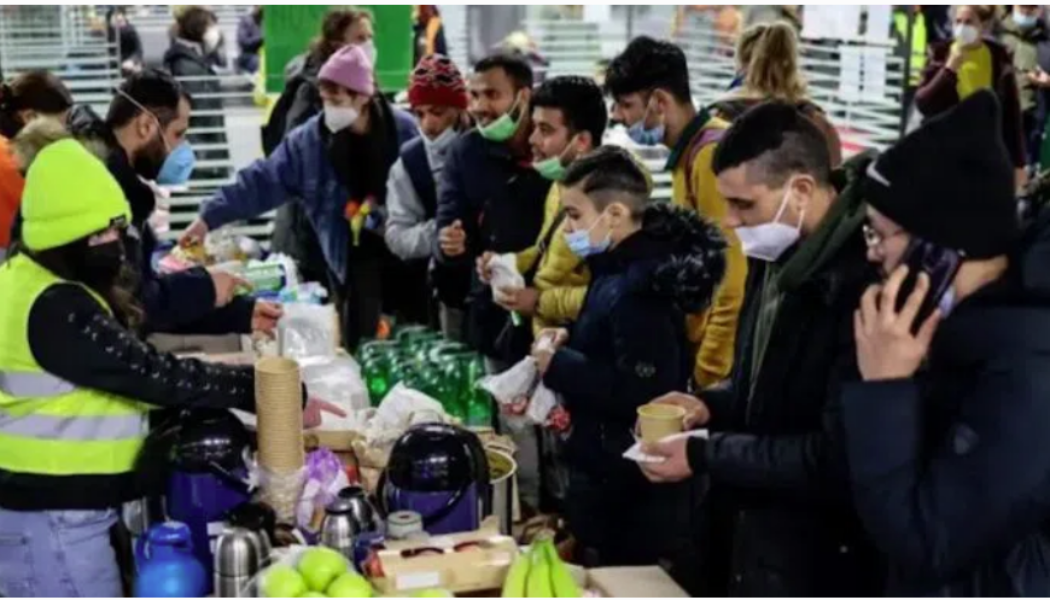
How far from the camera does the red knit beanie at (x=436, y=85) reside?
4.88 metres

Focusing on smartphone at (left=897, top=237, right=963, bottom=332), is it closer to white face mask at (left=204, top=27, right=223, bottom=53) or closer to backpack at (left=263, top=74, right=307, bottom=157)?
backpack at (left=263, top=74, right=307, bottom=157)

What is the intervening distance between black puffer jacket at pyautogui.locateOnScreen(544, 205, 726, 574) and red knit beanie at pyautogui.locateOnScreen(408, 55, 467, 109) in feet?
5.13

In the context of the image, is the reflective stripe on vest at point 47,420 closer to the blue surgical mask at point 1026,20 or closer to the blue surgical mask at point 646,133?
the blue surgical mask at point 646,133

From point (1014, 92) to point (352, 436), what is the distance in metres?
5.36

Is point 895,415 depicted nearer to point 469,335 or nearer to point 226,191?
point 469,335

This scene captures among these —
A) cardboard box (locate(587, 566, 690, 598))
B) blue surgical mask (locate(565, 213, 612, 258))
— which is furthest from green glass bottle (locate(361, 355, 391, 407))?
cardboard box (locate(587, 566, 690, 598))

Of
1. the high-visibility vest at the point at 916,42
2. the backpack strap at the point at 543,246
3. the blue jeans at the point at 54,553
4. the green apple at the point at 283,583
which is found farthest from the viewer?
the high-visibility vest at the point at 916,42

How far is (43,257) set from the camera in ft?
9.01

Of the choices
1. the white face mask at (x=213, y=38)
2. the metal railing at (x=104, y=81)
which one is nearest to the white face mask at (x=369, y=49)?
the metal railing at (x=104, y=81)

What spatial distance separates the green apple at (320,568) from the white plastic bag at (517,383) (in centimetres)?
110

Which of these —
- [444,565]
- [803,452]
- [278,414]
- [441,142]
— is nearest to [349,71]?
[441,142]

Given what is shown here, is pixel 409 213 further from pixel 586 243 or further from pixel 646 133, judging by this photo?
pixel 586 243

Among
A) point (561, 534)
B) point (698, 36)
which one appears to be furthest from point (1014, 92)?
→ point (561, 534)

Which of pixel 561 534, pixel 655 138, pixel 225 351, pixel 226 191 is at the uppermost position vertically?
pixel 655 138
